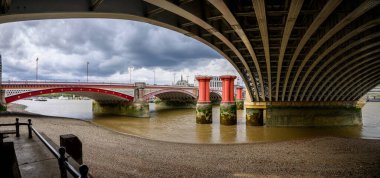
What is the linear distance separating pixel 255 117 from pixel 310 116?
19.7 ft

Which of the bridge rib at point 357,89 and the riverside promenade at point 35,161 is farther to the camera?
the bridge rib at point 357,89

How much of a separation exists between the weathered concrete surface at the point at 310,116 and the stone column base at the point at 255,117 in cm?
59

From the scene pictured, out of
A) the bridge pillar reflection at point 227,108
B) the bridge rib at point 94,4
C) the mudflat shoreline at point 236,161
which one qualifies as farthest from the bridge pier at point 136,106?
the bridge rib at point 94,4

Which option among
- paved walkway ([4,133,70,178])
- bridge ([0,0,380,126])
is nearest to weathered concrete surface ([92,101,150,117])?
bridge ([0,0,380,126])

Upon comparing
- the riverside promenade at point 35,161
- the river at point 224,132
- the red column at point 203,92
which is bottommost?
the river at point 224,132

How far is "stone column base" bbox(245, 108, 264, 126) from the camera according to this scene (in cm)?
2388

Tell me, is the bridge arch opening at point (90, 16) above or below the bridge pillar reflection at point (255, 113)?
above

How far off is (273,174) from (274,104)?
1822 centimetres

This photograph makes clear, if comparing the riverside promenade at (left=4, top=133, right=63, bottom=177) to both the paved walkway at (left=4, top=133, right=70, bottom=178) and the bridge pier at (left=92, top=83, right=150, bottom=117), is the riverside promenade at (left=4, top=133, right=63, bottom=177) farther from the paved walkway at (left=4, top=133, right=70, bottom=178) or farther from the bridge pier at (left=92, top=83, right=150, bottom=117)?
the bridge pier at (left=92, top=83, right=150, bottom=117)

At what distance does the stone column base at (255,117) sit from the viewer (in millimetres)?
23875

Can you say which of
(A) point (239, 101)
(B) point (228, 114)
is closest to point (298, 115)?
(B) point (228, 114)

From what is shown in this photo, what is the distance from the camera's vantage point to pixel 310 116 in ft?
81.1

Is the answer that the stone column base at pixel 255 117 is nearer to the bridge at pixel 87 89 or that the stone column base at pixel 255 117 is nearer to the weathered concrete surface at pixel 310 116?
the weathered concrete surface at pixel 310 116

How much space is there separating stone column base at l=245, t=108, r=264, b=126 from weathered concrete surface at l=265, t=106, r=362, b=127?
1.95ft
